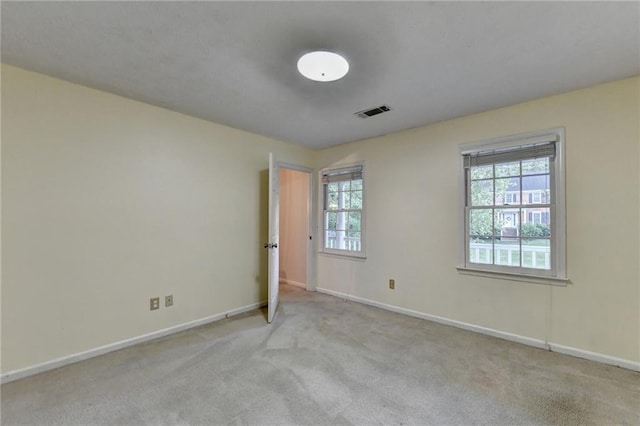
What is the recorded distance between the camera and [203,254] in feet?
10.9

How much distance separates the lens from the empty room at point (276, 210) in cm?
176

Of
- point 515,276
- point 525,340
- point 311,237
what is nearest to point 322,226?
point 311,237

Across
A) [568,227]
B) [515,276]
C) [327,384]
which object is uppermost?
[568,227]

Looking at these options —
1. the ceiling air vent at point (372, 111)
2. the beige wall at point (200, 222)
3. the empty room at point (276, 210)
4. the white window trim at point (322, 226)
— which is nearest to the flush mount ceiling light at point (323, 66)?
the empty room at point (276, 210)

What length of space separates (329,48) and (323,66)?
0.14 metres

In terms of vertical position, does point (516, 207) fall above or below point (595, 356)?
above

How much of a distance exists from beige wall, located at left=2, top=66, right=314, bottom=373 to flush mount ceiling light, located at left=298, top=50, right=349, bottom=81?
1.80 m

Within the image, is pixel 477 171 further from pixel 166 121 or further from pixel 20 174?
pixel 20 174

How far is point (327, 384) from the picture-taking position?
2074mm

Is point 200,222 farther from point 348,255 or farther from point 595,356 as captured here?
point 595,356

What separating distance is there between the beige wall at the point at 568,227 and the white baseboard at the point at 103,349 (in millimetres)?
2011

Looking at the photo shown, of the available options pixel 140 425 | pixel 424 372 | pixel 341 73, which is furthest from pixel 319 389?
pixel 341 73

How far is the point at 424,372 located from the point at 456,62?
2.39 m

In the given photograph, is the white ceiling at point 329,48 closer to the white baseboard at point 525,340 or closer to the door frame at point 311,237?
the door frame at point 311,237
